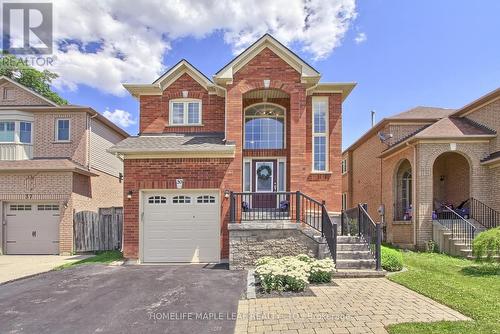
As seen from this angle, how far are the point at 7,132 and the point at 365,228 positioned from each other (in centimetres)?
1595

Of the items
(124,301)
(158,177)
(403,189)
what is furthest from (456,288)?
(403,189)

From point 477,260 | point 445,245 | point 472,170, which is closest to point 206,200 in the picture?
point 477,260

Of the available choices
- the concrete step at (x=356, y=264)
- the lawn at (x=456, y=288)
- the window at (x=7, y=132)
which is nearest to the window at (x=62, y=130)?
the window at (x=7, y=132)

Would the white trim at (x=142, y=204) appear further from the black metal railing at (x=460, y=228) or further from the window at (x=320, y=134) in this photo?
the black metal railing at (x=460, y=228)

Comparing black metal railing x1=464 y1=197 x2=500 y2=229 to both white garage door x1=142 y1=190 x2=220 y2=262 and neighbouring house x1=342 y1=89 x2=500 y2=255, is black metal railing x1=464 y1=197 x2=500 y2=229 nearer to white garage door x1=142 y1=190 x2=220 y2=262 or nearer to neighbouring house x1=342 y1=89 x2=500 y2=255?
A: neighbouring house x1=342 y1=89 x2=500 y2=255

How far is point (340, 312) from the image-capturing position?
5.38 meters

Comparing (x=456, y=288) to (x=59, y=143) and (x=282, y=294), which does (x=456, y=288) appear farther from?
(x=59, y=143)

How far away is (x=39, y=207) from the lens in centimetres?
1395

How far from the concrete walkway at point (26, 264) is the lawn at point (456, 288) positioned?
32.0 feet

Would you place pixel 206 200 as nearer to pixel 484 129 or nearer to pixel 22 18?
pixel 22 18

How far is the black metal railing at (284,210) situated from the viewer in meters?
9.13

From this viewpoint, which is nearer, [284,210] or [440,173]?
[284,210]

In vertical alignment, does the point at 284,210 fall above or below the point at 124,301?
above

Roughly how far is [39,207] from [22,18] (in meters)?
7.45
